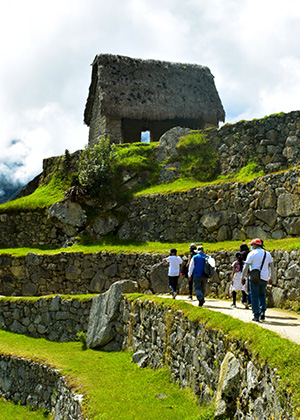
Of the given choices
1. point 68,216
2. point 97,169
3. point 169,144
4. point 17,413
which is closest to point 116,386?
point 17,413

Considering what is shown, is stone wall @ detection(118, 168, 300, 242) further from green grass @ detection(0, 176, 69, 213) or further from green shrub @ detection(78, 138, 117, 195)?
green grass @ detection(0, 176, 69, 213)

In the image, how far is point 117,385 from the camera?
9.41 metres

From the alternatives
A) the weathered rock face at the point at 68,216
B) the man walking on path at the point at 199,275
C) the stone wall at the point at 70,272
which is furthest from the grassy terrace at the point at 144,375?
the weathered rock face at the point at 68,216

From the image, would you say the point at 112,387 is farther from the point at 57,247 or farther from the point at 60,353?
the point at 57,247

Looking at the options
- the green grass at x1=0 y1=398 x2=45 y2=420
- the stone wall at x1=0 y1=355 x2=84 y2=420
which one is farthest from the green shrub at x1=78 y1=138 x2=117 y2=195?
the green grass at x1=0 y1=398 x2=45 y2=420

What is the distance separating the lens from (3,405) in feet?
40.1

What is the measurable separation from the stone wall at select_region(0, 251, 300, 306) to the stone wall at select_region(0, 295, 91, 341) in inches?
137

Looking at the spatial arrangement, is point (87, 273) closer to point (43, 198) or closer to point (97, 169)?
point (97, 169)

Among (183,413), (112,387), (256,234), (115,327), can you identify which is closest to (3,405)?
(115,327)

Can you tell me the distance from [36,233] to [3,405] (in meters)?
12.1

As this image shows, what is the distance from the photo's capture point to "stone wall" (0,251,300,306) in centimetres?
1511

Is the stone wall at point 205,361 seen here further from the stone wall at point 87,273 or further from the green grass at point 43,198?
the green grass at point 43,198

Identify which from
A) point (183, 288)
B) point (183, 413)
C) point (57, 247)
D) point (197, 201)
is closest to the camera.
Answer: point (183, 413)

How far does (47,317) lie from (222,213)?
316 inches
